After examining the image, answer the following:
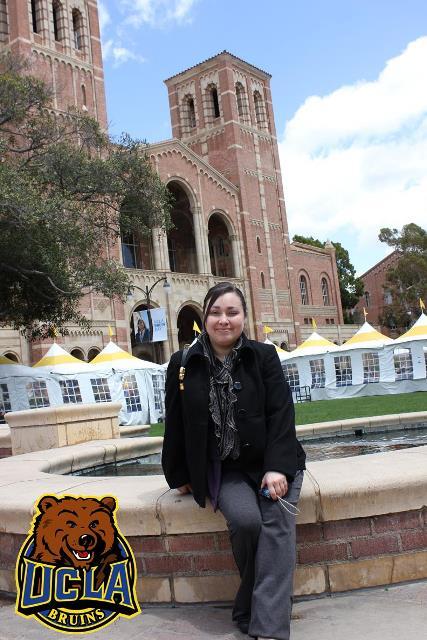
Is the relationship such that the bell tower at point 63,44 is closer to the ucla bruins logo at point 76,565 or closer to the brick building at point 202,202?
the brick building at point 202,202

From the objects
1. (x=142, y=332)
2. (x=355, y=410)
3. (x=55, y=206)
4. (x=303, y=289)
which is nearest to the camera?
(x=355, y=410)

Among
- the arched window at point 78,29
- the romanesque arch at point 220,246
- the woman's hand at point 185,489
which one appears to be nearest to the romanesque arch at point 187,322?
the romanesque arch at point 220,246

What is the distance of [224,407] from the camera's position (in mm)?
2836

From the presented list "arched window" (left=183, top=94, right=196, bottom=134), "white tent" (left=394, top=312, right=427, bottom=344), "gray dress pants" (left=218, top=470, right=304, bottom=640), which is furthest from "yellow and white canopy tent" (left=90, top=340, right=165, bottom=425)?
"arched window" (left=183, top=94, right=196, bottom=134)

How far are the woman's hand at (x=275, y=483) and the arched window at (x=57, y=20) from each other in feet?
114

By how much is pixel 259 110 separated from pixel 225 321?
143ft

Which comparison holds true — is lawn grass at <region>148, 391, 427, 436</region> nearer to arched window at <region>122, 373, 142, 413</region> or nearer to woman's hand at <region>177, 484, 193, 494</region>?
arched window at <region>122, 373, 142, 413</region>

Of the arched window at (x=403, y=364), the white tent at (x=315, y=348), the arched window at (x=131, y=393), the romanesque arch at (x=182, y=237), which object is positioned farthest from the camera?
the romanesque arch at (x=182, y=237)

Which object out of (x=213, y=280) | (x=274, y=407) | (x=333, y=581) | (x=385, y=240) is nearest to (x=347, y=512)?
(x=333, y=581)

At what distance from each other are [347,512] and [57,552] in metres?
1.42

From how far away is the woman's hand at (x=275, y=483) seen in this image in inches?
104

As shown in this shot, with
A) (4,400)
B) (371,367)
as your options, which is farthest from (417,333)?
(4,400)

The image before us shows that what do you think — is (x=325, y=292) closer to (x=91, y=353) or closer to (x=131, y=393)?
(x=91, y=353)

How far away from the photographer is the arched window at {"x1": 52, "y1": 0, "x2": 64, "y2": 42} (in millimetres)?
32562
